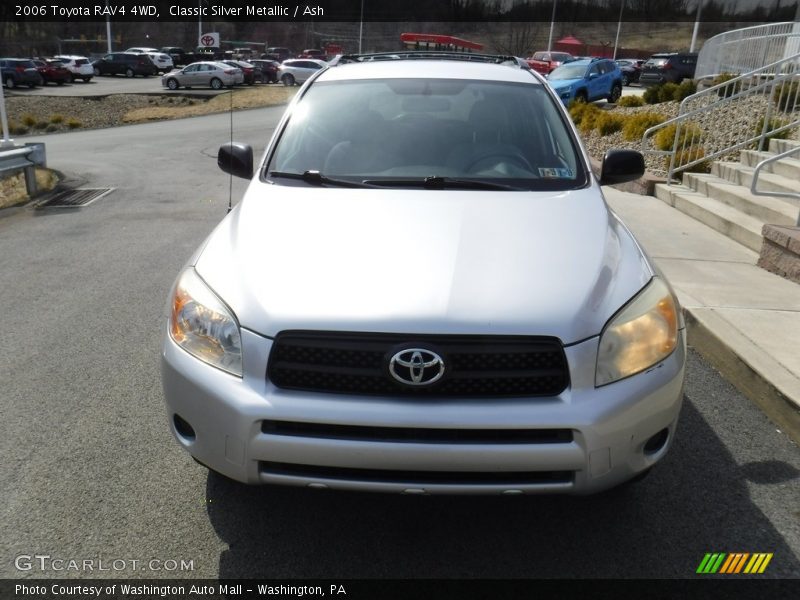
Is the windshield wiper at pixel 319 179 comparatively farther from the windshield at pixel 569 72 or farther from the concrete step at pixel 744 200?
the windshield at pixel 569 72

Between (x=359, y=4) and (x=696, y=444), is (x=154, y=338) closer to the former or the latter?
(x=696, y=444)

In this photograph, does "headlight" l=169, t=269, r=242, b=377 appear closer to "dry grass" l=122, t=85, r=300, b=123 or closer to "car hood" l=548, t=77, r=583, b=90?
"car hood" l=548, t=77, r=583, b=90

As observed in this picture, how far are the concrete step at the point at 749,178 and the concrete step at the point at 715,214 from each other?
0.47 metres

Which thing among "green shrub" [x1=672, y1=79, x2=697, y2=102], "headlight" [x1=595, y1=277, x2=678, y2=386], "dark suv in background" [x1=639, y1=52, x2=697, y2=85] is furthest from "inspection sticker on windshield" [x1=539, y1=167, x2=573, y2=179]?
"dark suv in background" [x1=639, y1=52, x2=697, y2=85]

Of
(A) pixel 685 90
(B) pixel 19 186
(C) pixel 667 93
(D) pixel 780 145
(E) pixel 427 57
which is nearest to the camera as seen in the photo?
(E) pixel 427 57

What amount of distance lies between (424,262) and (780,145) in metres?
9.10

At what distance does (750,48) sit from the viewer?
15.3m

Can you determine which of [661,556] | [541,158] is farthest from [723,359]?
[661,556]

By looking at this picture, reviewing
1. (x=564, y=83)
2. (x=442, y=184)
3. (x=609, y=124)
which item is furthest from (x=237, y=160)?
(x=564, y=83)

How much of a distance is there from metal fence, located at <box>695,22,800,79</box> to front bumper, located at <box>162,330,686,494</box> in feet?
44.5

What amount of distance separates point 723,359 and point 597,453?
2.44 meters

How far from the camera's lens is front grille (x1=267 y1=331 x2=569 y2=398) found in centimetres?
238

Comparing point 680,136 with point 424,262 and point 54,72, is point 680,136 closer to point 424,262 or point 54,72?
point 424,262

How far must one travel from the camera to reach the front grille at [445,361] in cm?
238
